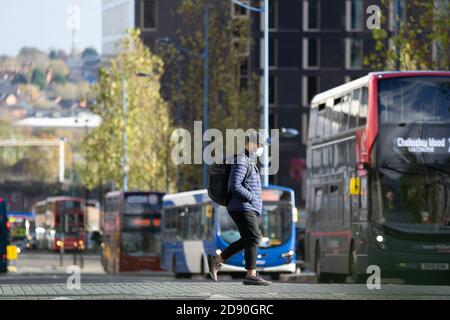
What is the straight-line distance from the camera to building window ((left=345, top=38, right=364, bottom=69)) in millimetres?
112500

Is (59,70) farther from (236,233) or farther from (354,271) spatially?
(354,271)

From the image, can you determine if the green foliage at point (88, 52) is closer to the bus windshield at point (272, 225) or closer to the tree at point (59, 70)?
the tree at point (59, 70)

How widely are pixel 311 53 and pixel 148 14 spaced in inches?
526

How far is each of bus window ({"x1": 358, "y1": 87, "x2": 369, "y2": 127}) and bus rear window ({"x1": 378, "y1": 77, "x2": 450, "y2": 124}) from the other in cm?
44

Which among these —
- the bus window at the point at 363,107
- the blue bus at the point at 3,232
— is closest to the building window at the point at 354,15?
the blue bus at the point at 3,232

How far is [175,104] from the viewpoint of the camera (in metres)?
80.9

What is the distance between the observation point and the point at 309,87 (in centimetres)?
11269

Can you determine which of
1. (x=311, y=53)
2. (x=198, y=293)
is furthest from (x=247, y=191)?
(x=311, y=53)

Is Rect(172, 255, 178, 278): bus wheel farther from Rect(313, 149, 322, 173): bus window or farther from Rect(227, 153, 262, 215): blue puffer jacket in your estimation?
Rect(227, 153, 262, 215): blue puffer jacket

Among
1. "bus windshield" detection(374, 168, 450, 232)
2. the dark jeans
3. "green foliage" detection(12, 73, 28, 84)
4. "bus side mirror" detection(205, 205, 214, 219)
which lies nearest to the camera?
the dark jeans

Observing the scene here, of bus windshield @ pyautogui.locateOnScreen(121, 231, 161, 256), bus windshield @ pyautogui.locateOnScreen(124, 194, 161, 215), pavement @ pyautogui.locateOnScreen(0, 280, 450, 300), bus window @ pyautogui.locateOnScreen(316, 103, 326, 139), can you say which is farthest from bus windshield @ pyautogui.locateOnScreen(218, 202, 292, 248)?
pavement @ pyautogui.locateOnScreen(0, 280, 450, 300)

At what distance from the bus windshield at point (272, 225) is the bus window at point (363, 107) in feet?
38.2

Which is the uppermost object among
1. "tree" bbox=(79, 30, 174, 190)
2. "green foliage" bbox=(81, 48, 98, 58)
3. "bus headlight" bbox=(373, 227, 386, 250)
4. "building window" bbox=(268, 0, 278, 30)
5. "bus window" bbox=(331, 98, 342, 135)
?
"building window" bbox=(268, 0, 278, 30)
